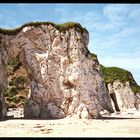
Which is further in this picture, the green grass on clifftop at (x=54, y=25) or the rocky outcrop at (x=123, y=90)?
the rocky outcrop at (x=123, y=90)

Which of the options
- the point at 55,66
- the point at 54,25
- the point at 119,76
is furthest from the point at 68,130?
the point at 119,76

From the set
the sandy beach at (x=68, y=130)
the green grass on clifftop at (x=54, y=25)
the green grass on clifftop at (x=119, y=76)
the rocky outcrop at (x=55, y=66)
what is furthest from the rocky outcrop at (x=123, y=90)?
the sandy beach at (x=68, y=130)

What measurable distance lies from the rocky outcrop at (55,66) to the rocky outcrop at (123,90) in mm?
22601

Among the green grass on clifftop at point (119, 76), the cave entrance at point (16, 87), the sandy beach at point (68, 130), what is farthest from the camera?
the green grass on clifftop at point (119, 76)

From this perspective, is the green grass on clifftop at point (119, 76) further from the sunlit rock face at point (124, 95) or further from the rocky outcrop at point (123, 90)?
the sunlit rock face at point (124, 95)

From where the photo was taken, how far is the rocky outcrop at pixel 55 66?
28.2 metres

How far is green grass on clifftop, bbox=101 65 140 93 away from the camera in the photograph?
54.6m

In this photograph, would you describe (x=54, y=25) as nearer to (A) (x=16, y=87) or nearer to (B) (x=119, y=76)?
(A) (x=16, y=87)

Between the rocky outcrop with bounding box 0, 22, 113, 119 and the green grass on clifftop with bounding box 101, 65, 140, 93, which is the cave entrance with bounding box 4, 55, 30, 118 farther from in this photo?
the rocky outcrop with bounding box 0, 22, 113, 119

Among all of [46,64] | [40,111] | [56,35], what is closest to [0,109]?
[40,111]

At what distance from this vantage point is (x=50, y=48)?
30016 millimetres

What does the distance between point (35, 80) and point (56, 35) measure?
4.59 meters

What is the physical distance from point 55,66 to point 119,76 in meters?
27.3

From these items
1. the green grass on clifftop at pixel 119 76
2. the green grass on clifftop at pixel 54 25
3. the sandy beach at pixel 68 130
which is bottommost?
the sandy beach at pixel 68 130
